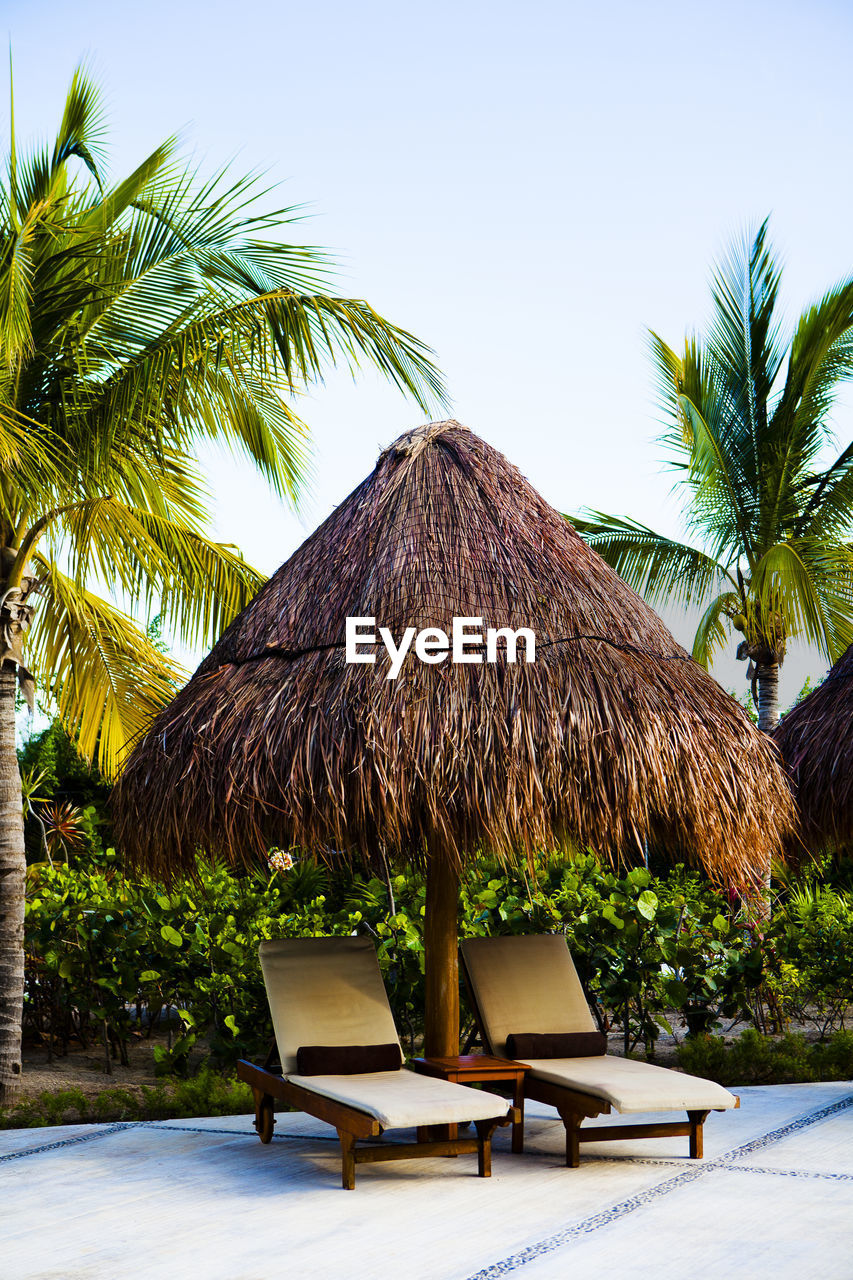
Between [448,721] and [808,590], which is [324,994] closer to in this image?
[448,721]

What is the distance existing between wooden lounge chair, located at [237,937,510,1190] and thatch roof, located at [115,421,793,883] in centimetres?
58

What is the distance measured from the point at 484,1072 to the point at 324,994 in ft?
2.74

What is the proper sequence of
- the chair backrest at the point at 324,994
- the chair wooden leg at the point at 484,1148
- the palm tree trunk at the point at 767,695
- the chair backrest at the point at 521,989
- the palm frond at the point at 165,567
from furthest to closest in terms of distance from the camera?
the palm tree trunk at the point at 767,695 < the palm frond at the point at 165,567 < the chair backrest at the point at 521,989 < the chair backrest at the point at 324,994 < the chair wooden leg at the point at 484,1148

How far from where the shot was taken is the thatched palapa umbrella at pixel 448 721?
4.68 meters

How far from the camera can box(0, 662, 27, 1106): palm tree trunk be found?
6707 millimetres

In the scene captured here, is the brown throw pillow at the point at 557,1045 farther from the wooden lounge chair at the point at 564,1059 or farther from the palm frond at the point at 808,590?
the palm frond at the point at 808,590

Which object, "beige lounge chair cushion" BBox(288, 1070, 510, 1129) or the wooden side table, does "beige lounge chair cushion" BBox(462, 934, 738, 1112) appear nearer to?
the wooden side table

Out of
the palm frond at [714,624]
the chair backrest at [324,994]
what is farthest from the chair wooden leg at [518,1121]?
the palm frond at [714,624]

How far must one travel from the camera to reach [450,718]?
15.4 feet

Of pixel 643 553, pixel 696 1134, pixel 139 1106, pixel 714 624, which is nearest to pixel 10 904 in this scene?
pixel 139 1106

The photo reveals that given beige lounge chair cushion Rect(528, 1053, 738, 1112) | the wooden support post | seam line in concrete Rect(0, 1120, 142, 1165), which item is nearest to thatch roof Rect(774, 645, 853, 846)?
beige lounge chair cushion Rect(528, 1053, 738, 1112)

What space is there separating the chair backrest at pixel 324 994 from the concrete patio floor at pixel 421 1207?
0.51 m

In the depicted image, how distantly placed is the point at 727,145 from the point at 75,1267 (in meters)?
9.37

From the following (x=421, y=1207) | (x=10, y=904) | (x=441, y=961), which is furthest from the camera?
(x=10, y=904)
